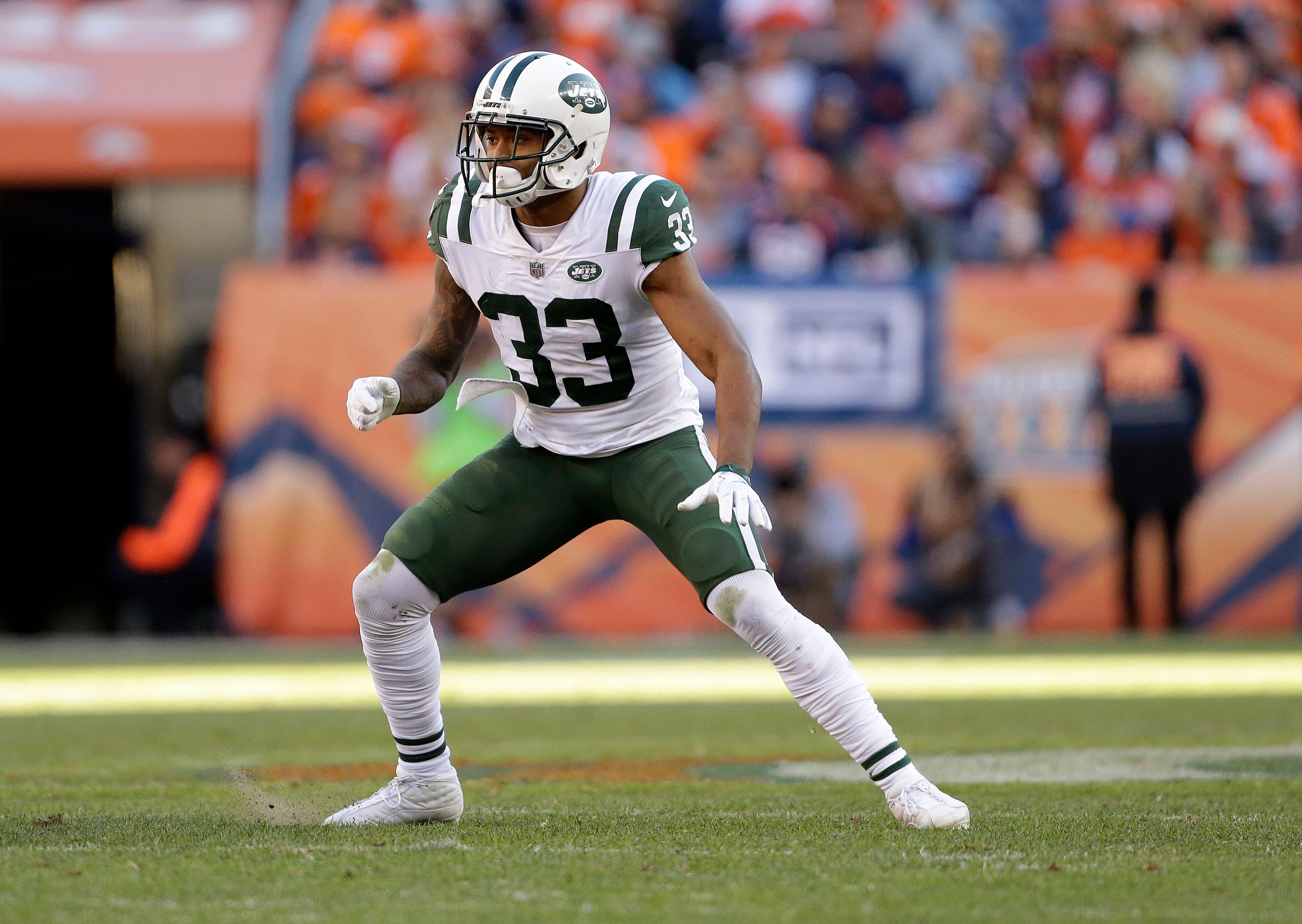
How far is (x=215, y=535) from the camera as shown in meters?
10.9

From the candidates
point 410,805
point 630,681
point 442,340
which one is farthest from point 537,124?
point 630,681

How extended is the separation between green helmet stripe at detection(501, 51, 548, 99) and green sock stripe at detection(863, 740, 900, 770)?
174 centimetres

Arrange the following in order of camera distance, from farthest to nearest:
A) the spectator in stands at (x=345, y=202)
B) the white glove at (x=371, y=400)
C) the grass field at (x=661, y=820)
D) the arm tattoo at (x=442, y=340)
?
1. the spectator in stands at (x=345, y=202)
2. the arm tattoo at (x=442, y=340)
3. the white glove at (x=371, y=400)
4. the grass field at (x=661, y=820)

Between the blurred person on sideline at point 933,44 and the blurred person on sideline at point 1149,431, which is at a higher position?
the blurred person on sideline at point 933,44

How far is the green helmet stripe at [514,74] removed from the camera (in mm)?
3959

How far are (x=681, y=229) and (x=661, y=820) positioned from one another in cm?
142

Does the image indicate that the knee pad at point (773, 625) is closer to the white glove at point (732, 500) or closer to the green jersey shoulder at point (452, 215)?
the white glove at point (732, 500)

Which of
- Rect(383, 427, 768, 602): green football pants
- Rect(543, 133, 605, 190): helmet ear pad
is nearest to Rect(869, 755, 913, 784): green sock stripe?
Rect(383, 427, 768, 602): green football pants

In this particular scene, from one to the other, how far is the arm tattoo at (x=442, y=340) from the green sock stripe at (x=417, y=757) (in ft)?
2.74

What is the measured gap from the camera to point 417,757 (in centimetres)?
406

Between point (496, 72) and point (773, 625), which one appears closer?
point (773, 625)

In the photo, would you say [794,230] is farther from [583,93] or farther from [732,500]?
[732,500]

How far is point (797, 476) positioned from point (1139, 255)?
3122 millimetres

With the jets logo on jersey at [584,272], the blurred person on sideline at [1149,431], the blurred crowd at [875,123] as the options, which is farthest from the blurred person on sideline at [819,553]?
the jets logo on jersey at [584,272]
